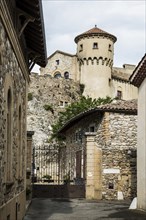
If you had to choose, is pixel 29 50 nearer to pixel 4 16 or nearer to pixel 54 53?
pixel 4 16

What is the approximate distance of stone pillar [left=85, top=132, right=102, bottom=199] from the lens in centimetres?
2467

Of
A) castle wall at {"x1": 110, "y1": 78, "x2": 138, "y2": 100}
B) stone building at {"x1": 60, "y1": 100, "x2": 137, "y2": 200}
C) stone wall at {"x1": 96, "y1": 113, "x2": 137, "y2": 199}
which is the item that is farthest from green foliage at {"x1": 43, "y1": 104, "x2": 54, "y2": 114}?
stone wall at {"x1": 96, "y1": 113, "x2": 137, "y2": 199}

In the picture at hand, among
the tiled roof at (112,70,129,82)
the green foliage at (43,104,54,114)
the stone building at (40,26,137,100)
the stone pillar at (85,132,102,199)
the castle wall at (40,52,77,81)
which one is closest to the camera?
the stone pillar at (85,132,102,199)

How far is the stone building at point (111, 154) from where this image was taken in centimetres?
2495

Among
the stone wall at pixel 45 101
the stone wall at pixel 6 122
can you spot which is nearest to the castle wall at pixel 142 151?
the stone wall at pixel 6 122

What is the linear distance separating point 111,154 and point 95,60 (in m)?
39.3

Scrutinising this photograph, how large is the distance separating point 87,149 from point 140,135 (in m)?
7.16

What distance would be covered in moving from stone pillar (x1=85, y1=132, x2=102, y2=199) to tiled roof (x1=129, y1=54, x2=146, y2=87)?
7299 millimetres

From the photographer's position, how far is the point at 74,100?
59.7 metres

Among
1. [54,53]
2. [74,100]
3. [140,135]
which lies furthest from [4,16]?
[54,53]

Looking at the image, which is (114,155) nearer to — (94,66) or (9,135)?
(9,135)

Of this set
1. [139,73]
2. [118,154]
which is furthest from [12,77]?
[118,154]

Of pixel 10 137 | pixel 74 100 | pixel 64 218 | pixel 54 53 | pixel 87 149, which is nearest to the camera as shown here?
pixel 10 137

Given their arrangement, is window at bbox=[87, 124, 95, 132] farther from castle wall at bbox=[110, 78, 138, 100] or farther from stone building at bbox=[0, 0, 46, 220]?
castle wall at bbox=[110, 78, 138, 100]
